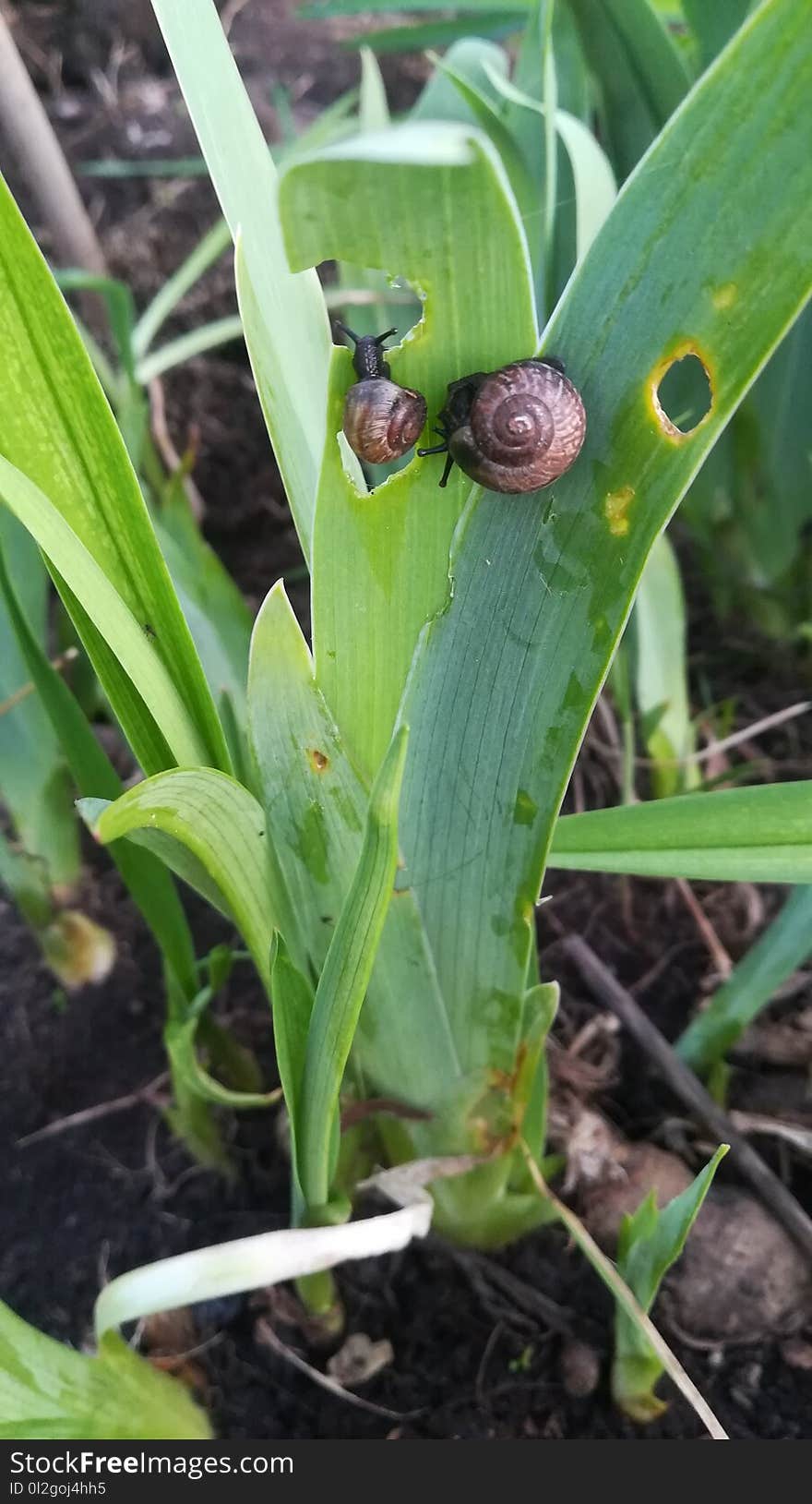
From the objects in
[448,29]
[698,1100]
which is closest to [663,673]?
[698,1100]

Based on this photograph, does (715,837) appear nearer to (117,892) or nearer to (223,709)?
(223,709)

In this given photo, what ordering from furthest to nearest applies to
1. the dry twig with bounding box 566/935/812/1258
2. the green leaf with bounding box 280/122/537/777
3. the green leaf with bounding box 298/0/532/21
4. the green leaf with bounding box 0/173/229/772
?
1. the green leaf with bounding box 298/0/532/21
2. the dry twig with bounding box 566/935/812/1258
3. the green leaf with bounding box 0/173/229/772
4. the green leaf with bounding box 280/122/537/777

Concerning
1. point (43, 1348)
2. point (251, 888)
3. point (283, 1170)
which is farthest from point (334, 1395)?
point (251, 888)

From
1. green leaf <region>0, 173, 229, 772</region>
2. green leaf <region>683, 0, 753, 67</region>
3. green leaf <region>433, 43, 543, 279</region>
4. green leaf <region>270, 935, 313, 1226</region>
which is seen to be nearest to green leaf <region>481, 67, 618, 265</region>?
green leaf <region>433, 43, 543, 279</region>

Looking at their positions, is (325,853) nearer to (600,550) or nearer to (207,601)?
(600,550)

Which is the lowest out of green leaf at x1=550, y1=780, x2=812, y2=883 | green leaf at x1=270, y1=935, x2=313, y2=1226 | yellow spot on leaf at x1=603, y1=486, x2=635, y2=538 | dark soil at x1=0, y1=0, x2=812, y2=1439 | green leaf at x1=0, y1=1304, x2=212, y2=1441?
dark soil at x1=0, y1=0, x2=812, y2=1439

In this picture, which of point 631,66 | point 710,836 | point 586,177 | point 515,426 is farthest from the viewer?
point 631,66

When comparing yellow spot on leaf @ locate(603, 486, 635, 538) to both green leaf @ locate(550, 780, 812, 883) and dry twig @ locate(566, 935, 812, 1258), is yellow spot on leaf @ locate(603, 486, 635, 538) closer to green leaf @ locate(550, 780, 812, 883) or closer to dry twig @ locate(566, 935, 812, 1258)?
green leaf @ locate(550, 780, 812, 883)

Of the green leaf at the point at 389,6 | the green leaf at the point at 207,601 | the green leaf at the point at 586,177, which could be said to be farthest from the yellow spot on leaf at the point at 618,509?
the green leaf at the point at 389,6
